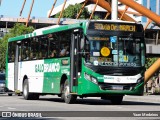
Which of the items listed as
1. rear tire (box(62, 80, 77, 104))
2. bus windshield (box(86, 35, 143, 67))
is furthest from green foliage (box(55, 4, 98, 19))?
bus windshield (box(86, 35, 143, 67))

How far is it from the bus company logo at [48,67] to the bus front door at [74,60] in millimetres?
1622

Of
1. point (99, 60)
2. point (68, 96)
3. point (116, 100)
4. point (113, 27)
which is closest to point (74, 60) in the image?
point (99, 60)

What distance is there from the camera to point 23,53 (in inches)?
1195

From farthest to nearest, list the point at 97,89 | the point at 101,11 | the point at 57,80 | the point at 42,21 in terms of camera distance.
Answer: the point at 101,11 → the point at 42,21 → the point at 57,80 → the point at 97,89

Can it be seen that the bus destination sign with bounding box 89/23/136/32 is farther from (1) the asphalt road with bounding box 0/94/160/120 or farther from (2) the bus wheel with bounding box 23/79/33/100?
(2) the bus wheel with bounding box 23/79/33/100

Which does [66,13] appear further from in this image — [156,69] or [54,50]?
[54,50]

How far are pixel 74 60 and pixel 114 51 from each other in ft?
5.66

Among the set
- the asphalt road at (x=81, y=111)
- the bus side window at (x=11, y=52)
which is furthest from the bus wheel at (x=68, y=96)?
the bus side window at (x=11, y=52)

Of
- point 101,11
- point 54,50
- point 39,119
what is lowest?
point 39,119

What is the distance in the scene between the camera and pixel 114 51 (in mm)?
23328

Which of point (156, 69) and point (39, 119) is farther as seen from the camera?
point (156, 69)

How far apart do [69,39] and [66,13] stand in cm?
9411

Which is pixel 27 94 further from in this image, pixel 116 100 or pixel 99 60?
pixel 99 60

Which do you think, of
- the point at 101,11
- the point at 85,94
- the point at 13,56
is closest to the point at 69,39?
the point at 85,94
